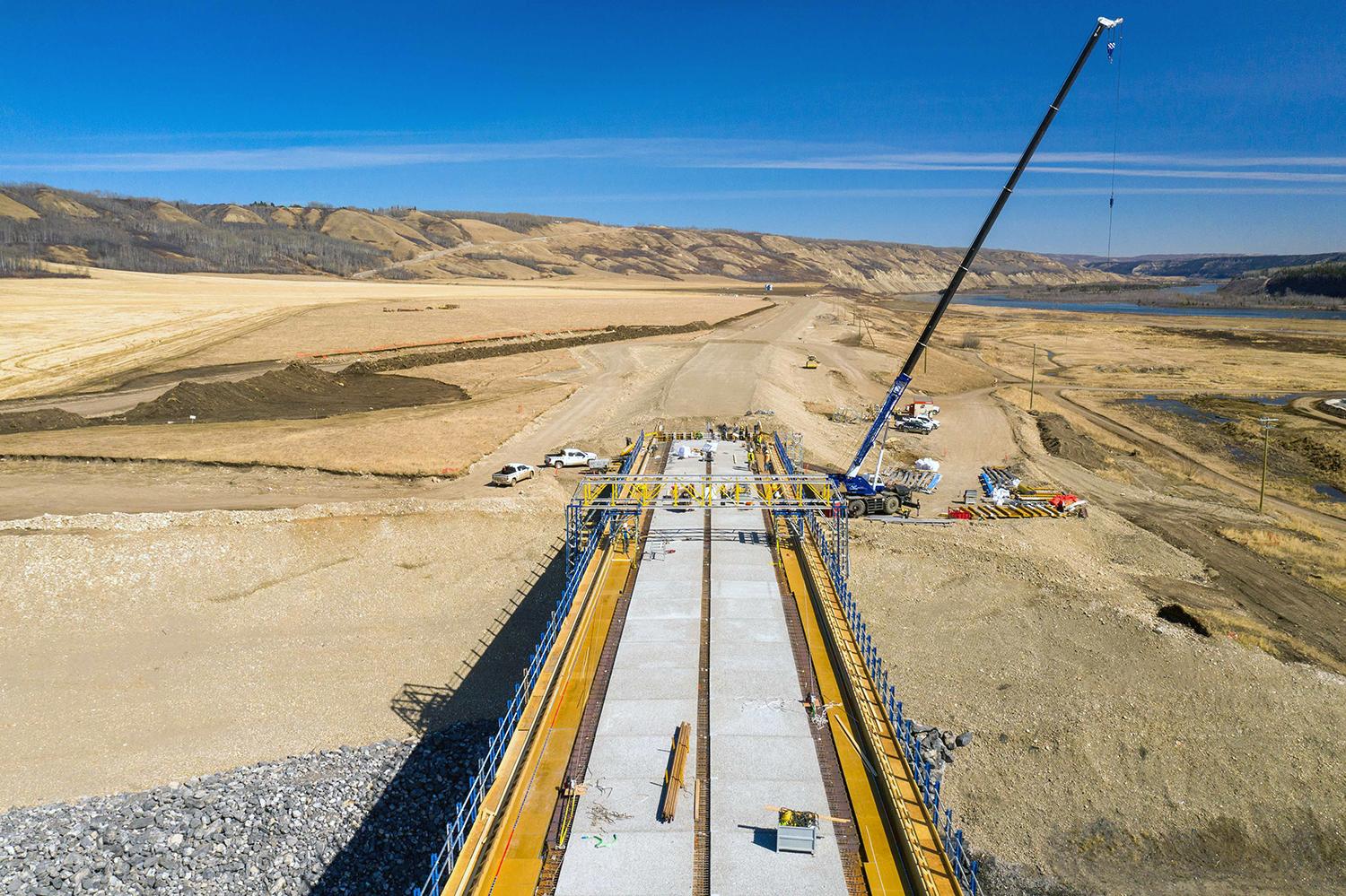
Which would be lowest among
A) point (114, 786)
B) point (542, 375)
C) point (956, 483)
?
point (114, 786)

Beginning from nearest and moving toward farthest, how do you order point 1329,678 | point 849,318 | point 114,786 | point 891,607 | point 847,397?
point 114,786, point 1329,678, point 891,607, point 847,397, point 849,318

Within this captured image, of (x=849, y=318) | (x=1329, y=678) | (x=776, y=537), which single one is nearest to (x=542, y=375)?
(x=776, y=537)

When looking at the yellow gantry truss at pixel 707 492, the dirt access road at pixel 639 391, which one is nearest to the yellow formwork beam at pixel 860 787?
the yellow gantry truss at pixel 707 492

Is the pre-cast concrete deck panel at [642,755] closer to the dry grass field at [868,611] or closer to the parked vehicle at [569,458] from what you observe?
the dry grass field at [868,611]

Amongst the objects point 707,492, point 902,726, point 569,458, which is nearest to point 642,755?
point 902,726

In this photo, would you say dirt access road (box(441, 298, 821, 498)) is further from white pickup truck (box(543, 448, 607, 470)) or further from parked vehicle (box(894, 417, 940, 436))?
parked vehicle (box(894, 417, 940, 436))

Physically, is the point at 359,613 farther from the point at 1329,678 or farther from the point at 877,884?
the point at 1329,678

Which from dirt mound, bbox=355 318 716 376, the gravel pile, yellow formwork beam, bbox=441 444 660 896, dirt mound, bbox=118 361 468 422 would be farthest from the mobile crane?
dirt mound, bbox=355 318 716 376
